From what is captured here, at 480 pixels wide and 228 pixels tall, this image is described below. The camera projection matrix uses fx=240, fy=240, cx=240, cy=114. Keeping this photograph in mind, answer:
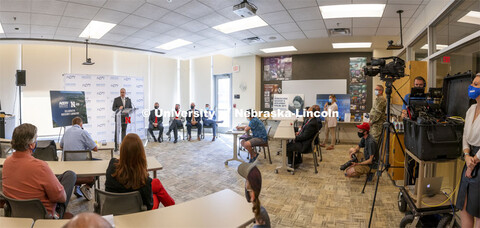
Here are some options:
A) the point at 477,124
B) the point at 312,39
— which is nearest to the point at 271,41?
the point at 312,39

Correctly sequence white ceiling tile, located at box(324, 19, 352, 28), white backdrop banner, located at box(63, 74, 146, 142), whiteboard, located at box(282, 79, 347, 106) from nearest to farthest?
white ceiling tile, located at box(324, 19, 352, 28) < white backdrop banner, located at box(63, 74, 146, 142) < whiteboard, located at box(282, 79, 347, 106)

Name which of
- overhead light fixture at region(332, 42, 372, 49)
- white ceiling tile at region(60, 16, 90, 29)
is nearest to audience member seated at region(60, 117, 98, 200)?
white ceiling tile at region(60, 16, 90, 29)

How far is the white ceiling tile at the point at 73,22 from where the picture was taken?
16.2 ft

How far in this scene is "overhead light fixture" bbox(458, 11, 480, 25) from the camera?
268 centimetres

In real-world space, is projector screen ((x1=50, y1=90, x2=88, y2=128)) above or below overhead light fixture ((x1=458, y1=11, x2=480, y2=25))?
below

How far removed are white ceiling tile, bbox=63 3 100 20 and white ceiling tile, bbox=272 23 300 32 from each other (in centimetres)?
358

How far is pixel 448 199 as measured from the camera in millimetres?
2262

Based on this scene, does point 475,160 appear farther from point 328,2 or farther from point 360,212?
point 328,2

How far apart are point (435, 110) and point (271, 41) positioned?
473cm

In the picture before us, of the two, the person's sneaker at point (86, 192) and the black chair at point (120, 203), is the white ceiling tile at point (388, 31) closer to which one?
the black chair at point (120, 203)

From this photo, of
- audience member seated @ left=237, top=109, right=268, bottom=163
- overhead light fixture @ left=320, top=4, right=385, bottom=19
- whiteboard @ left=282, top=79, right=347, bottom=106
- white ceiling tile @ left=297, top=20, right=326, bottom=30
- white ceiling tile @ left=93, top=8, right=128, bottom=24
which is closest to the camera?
overhead light fixture @ left=320, top=4, right=385, bottom=19

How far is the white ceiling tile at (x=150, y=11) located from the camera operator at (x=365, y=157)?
4105 millimetres

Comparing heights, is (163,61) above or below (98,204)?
above

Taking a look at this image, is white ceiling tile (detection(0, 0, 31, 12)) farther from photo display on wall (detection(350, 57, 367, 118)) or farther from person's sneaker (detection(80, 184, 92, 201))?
photo display on wall (detection(350, 57, 367, 118))
